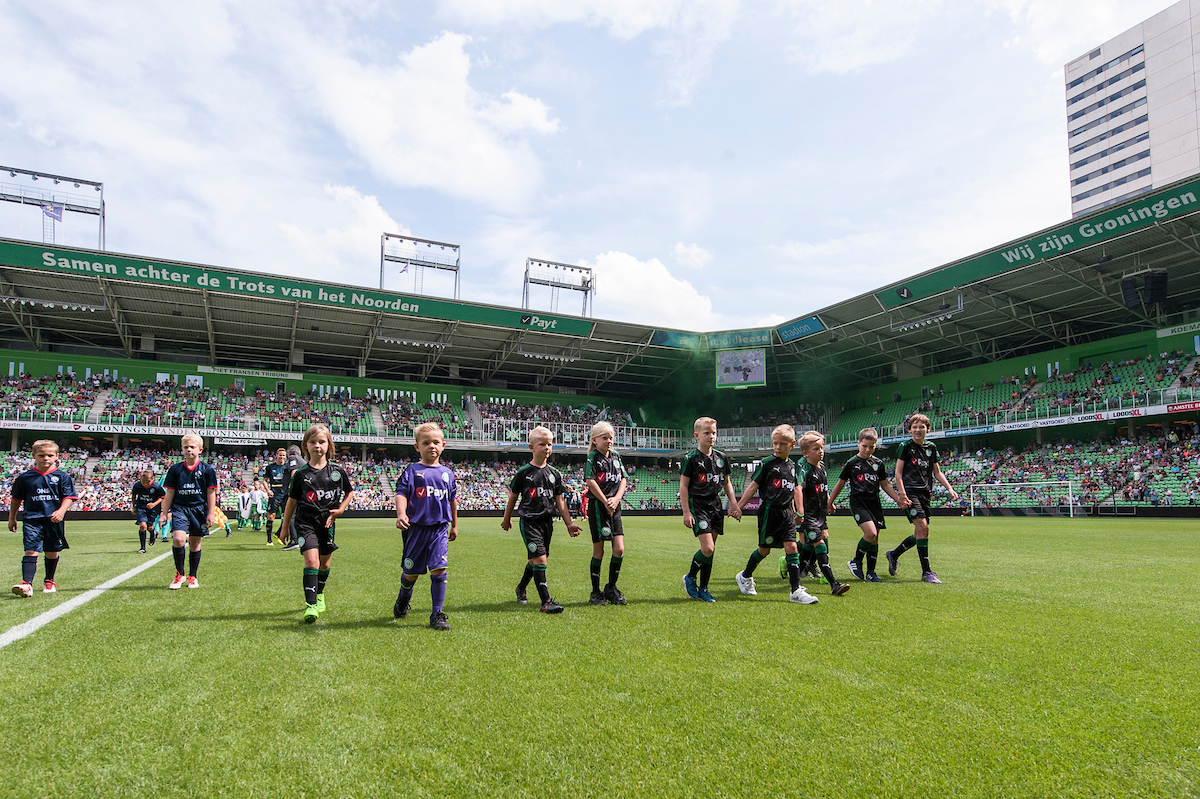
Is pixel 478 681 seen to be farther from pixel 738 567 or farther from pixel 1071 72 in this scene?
pixel 1071 72

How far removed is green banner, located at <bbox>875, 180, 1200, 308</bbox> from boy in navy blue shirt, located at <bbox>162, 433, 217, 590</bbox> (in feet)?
110

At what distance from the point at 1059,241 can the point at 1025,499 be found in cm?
1235

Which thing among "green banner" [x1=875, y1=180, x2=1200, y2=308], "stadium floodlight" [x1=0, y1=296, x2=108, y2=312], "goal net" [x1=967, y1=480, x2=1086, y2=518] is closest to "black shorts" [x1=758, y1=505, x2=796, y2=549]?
"green banner" [x1=875, y1=180, x2=1200, y2=308]

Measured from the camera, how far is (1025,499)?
32625mm

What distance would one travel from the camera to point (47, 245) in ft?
105

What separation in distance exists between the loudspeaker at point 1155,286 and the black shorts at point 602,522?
33258 millimetres

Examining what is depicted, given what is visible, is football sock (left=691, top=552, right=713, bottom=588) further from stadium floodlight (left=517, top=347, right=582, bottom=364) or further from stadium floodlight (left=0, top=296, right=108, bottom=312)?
stadium floodlight (left=0, top=296, right=108, bottom=312)

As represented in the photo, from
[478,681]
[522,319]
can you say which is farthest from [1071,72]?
[478,681]

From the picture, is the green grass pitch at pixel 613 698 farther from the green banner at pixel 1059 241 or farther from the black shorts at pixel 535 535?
the green banner at pixel 1059 241

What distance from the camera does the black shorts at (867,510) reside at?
8.52 m

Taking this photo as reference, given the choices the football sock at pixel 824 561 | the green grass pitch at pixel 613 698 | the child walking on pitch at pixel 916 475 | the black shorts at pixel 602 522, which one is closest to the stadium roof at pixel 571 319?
the child walking on pitch at pixel 916 475

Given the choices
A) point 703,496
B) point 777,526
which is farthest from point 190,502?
point 777,526

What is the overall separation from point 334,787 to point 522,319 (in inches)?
1574

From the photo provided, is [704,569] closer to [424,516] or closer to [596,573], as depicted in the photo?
[596,573]
